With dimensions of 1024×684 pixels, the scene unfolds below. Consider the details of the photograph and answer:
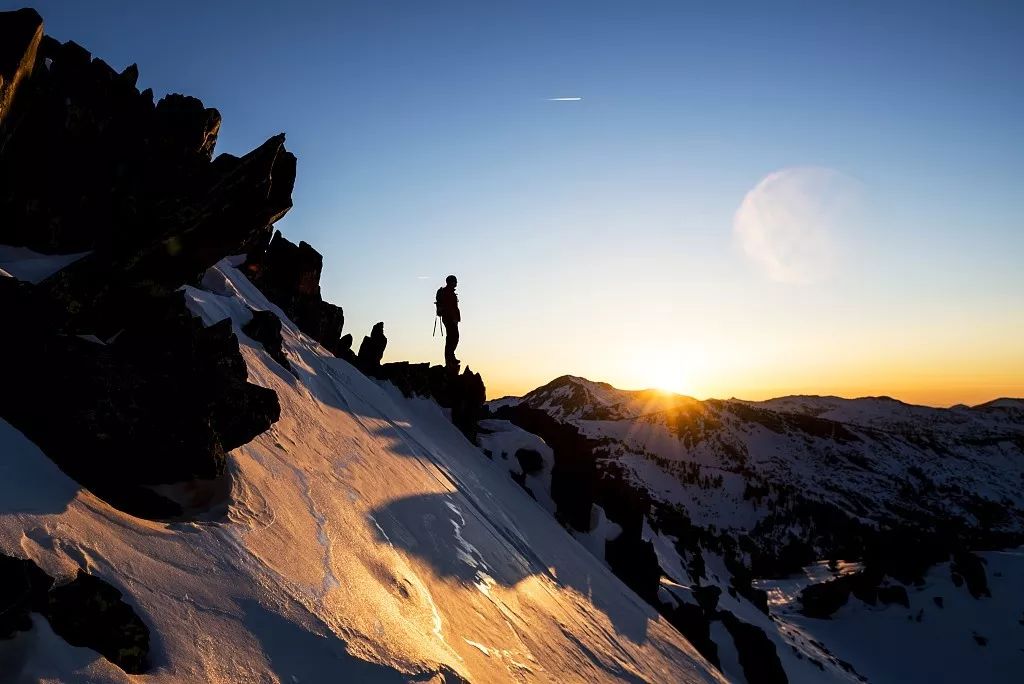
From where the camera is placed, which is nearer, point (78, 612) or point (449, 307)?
point (78, 612)

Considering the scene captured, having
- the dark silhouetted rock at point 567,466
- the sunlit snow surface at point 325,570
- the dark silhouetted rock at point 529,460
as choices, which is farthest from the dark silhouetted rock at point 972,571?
the sunlit snow surface at point 325,570

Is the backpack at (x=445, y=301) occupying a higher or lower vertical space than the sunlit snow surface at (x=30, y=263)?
higher

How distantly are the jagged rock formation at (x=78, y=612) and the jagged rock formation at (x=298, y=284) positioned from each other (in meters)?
23.5

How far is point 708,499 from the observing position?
173875 mm

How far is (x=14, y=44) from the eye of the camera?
25.9ft

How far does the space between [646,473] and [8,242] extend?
185496 millimetres

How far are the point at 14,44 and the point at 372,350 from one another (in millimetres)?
21892

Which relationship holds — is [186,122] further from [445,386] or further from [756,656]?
[756,656]

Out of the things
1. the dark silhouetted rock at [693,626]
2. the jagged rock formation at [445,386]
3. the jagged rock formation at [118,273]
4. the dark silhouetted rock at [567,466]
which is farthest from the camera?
the dark silhouetted rock at [567,466]

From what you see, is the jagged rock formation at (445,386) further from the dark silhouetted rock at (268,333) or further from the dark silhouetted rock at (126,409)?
the dark silhouetted rock at (126,409)

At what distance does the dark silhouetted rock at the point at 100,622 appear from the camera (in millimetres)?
4453

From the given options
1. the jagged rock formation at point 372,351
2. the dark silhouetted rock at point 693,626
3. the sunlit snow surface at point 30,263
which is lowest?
the dark silhouetted rock at point 693,626

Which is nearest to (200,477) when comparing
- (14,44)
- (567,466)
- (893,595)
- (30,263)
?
(30,263)

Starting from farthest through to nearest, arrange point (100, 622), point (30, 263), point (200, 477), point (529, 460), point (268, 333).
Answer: point (529, 460) < point (268, 333) < point (30, 263) < point (200, 477) < point (100, 622)
